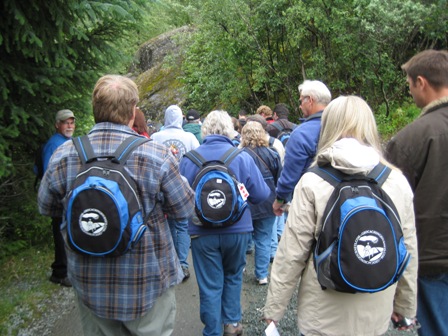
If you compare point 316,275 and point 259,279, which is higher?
point 316,275

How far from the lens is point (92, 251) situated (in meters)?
2.45

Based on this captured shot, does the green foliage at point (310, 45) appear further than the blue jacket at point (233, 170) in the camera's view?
Yes

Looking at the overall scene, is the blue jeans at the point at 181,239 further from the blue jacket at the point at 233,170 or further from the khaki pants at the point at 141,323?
the khaki pants at the point at 141,323

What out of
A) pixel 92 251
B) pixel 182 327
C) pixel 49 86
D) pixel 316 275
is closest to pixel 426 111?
pixel 316 275

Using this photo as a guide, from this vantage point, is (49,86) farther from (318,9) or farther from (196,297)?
Result: (318,9)

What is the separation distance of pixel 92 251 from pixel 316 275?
132 cm

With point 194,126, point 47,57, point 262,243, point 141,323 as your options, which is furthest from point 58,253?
point 194,126

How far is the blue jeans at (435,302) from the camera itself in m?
2.79

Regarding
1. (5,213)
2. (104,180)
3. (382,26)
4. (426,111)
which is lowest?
(5,213)

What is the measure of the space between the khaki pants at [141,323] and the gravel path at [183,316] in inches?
66.5

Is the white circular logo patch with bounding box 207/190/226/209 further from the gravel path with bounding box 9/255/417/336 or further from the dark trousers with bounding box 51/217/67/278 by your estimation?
the dark trousers with bounding box 51/217/67/278

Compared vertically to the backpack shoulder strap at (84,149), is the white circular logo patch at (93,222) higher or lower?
lower

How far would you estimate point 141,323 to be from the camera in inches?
106

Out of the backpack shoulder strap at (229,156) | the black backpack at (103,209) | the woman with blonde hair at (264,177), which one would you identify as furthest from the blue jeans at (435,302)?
the woman with blonde hair at (264,177)
